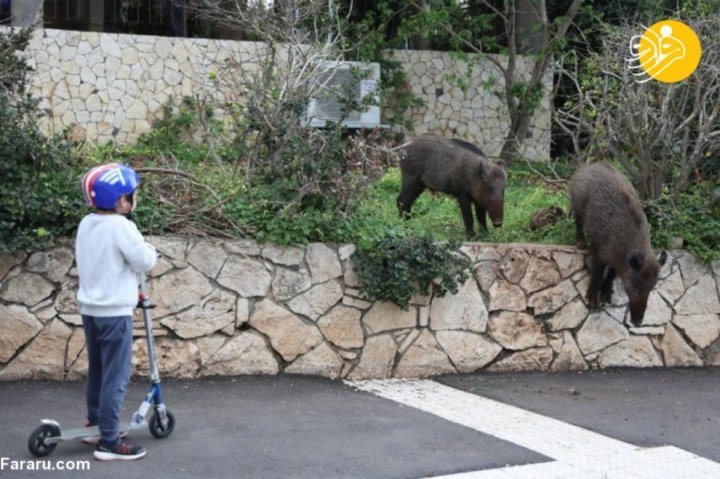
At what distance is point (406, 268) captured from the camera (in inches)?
350

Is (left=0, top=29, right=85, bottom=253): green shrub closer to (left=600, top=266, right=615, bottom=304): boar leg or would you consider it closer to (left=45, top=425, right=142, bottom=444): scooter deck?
(left=45, top=425, right=142, bottom=444): scooter deck

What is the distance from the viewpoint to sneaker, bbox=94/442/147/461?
6.06 m

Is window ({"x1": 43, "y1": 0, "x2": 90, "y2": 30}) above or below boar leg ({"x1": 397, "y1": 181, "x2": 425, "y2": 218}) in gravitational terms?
above

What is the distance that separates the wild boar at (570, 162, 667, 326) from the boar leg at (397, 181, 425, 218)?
2290mm

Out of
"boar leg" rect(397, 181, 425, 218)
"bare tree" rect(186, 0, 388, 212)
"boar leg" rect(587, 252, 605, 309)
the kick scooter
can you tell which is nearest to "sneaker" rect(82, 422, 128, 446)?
the kick scooter

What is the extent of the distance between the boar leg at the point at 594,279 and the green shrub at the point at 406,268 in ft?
4.77

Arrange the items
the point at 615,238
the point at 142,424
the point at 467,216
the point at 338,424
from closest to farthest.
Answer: the point at 142,424 < the point at 338,424 < the point at 615,238 < the point at 467,216

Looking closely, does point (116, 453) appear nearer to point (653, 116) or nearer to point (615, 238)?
point (615, 238)

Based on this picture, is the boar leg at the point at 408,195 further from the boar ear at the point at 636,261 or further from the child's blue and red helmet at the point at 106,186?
the child's blue and red helmet at the point at 106,186

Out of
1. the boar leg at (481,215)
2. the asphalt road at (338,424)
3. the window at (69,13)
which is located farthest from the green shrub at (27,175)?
the window at (69,13)

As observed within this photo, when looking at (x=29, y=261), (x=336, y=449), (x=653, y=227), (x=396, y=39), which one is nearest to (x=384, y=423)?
(x=336, y=449)

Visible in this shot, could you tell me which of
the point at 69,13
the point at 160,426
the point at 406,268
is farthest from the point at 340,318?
the point at 69,13

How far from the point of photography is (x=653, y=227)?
10.5 metres

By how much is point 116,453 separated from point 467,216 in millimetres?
5960
